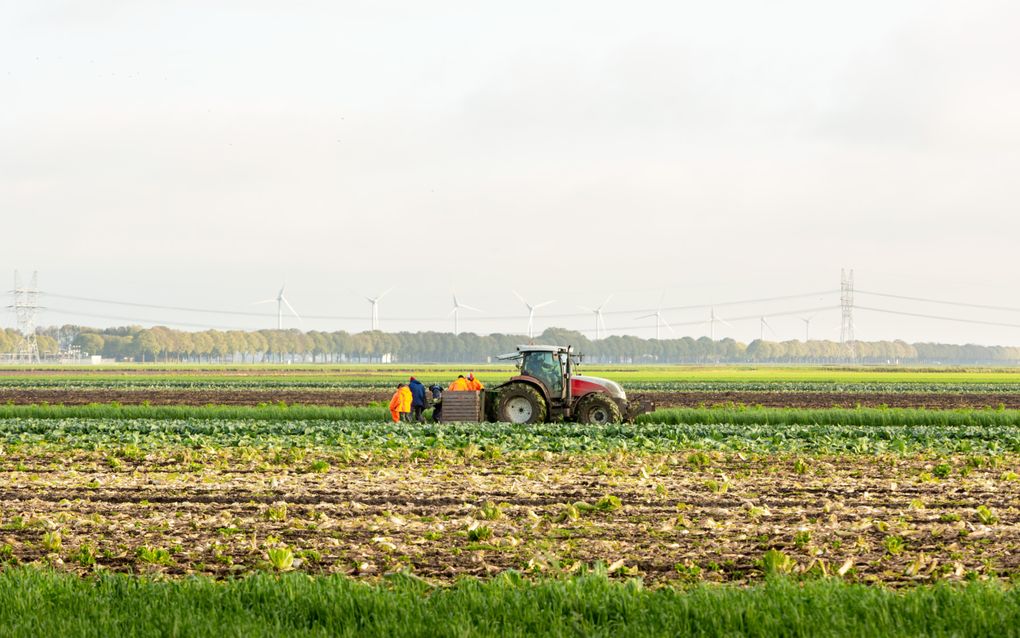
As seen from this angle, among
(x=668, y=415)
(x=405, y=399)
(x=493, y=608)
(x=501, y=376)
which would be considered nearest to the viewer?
(x=493, y=608)

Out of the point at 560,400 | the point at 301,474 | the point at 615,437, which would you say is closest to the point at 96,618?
the point at 301,474

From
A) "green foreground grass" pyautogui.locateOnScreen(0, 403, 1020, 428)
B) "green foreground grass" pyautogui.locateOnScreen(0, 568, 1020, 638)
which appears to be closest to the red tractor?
"green foreground grass" pyautogui.locateOnScreen(0, 403, 1020, 428)

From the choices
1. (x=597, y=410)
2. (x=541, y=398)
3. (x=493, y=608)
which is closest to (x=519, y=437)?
(x=541, y=398)

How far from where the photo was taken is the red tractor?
32688 mm

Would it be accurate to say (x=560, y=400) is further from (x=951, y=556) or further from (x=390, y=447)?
(x=951, y=556)

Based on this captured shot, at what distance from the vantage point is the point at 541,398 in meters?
32.8

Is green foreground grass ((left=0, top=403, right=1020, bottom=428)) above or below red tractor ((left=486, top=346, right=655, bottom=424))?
below

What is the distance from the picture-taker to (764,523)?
52.3ft

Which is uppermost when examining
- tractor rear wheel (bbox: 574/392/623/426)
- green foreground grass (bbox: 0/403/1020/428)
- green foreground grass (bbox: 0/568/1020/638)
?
tractor rear wheel (bbox: 574/392/623/426)

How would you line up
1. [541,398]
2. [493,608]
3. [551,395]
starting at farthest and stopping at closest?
[551,395] → [541,398] → [493,608]

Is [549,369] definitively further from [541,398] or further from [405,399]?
[405,399]

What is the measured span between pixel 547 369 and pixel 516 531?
59.2ft

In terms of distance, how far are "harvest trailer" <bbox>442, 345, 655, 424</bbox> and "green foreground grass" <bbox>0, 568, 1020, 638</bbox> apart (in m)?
20.9

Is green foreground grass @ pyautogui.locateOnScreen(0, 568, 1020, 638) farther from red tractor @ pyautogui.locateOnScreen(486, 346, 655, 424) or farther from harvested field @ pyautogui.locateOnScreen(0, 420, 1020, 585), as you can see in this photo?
red tractor @ pyautogui.locateOnScreen(486, 346, 655, 424)
